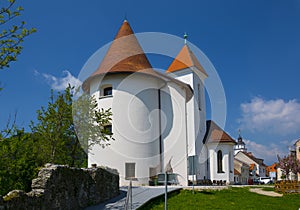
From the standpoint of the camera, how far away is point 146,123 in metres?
24.4

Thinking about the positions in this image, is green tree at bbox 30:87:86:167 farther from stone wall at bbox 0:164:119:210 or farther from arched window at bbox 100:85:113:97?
arched window at bbox 100:85:113:97

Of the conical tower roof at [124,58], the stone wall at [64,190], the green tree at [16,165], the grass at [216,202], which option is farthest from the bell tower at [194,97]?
the green tree at [16,165]

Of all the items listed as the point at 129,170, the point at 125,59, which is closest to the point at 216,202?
the point at 129,170

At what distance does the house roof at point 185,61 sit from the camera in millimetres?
33397

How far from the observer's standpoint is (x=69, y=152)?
16.6 meters

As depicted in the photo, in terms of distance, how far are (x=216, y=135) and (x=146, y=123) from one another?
34.4 feet

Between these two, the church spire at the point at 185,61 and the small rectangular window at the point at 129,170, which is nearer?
the small rectangular window at the point at 129,170

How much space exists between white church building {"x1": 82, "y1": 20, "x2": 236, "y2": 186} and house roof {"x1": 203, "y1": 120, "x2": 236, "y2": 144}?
0.31 feet

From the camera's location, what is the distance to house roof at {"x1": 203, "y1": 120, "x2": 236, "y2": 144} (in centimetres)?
3159

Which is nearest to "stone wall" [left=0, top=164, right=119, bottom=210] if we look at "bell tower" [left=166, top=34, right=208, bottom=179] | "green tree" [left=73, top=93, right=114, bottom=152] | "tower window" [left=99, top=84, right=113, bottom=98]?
"green tree" [left=73, top=93, right=114, bottom=152]

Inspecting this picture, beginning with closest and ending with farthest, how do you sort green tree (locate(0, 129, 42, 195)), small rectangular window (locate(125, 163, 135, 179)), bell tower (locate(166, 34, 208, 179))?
green tree (locate(0, 129, 42, 195)), small rectangular window (locate(125, 163, 135, 179)), bell tower (locate(166, 34, 208, 179))

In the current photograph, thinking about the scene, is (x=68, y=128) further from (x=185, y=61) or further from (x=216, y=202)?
(x=185, y=61)

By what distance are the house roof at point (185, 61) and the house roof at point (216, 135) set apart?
580 centimetres

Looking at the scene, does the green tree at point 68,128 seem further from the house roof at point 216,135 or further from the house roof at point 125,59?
the house roof at point 216,135
